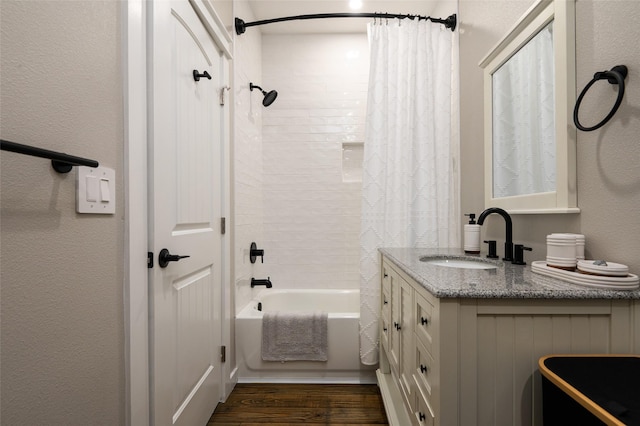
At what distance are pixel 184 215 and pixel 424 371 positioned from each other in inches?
42.9

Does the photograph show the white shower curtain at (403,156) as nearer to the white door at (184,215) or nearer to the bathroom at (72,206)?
the bathroom at (72,206)

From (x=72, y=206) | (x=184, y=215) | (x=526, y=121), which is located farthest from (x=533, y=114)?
→ (x=72, y=206)

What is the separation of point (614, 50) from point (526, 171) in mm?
526

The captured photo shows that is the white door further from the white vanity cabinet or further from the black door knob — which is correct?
the white vanity cabinet

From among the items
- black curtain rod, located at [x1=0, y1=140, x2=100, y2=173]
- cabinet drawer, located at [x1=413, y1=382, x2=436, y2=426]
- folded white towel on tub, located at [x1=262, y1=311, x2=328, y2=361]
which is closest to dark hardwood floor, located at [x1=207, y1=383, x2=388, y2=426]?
folded white towel on tub, located at [x1=262, y1=311, x2=328, y2=361]

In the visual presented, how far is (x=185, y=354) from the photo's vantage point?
134cm

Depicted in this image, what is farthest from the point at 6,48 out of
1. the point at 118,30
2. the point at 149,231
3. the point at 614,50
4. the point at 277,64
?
the point at 277,64

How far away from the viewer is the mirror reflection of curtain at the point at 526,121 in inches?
47.4

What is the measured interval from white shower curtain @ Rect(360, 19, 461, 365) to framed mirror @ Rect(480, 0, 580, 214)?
327 millimetres

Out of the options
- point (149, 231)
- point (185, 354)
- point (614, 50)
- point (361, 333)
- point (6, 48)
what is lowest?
point (361, 333)

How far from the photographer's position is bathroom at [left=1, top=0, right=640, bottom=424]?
0.62 metres

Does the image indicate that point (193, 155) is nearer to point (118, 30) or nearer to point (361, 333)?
point (118, 30)

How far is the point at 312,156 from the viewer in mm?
2771

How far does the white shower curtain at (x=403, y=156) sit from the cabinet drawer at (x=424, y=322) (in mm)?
883
